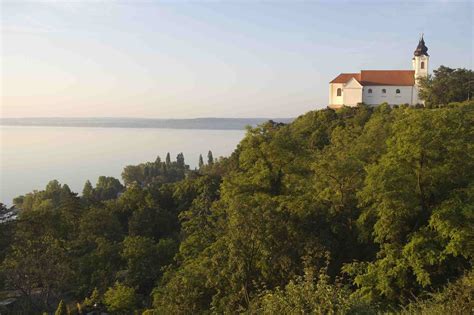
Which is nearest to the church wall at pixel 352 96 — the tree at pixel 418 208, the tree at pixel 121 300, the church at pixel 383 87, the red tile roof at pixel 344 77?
the church at pixel 383 87

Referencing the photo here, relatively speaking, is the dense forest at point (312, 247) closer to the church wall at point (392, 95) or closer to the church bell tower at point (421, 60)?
the church wall at point (392, 95)

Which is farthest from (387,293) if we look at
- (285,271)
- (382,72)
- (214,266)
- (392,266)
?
(382,72)

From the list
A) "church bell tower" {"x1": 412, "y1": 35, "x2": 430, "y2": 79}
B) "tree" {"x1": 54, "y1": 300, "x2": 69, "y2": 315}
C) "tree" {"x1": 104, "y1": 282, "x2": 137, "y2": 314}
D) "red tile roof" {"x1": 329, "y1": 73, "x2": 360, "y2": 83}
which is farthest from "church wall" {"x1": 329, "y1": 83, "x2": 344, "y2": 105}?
"tree" {"x1": 54, "y1": 300, "x2": 69, "y2": 315}

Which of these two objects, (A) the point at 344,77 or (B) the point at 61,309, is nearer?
(B) the point at 61,309

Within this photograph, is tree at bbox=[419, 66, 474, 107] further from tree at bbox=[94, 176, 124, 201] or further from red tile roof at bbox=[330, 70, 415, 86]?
tree at bbox=[94, 176, 124, 201]

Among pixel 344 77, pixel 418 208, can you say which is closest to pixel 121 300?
pixel 418 208

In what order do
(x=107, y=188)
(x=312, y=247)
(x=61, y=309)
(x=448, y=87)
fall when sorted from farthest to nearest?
(x=107, y=188)
(x=448, y=87)
(x=61, y=309)
(x=312, y=247)

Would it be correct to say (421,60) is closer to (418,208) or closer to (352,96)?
(352,96)

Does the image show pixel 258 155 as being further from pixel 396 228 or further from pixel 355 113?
pixel 355 113
